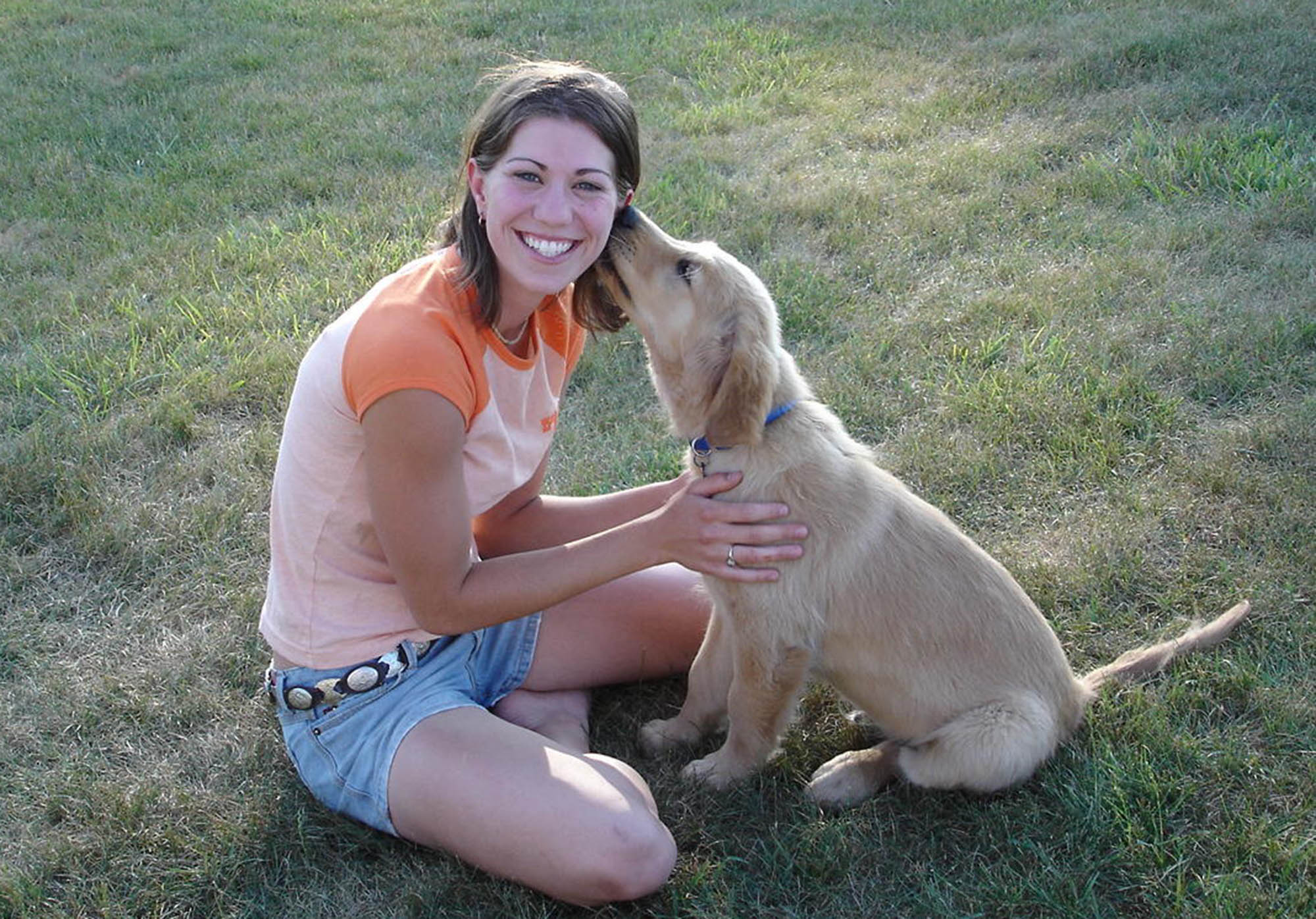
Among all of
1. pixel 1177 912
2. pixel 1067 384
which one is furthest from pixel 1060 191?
pixel 1177 912

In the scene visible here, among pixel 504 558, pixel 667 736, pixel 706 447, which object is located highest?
pixel 706 447

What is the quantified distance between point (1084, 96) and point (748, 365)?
4745 mm

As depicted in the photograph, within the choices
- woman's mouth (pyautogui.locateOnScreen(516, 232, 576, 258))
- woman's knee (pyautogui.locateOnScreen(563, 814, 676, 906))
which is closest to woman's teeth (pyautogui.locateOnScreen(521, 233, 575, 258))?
woman's mouth (pyautogui.locateOnScreen(516, 232, 576, 258))

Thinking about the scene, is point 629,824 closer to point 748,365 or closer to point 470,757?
point 470,757

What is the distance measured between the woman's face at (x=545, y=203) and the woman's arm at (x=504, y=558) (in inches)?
14.2

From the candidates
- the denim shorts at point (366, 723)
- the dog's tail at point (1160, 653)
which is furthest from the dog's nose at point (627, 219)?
the dog's tail at point (1160, 653)

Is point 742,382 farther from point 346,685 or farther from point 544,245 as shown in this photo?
point 346,685

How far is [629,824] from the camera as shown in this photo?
2180mm

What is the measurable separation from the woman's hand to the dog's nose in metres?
0.62

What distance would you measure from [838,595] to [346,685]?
1068 millimetres

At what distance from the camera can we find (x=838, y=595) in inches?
96.0

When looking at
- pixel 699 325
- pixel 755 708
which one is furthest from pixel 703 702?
pixel 699 325

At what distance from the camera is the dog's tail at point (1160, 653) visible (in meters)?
2.64

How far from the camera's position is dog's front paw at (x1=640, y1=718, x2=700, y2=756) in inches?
106
